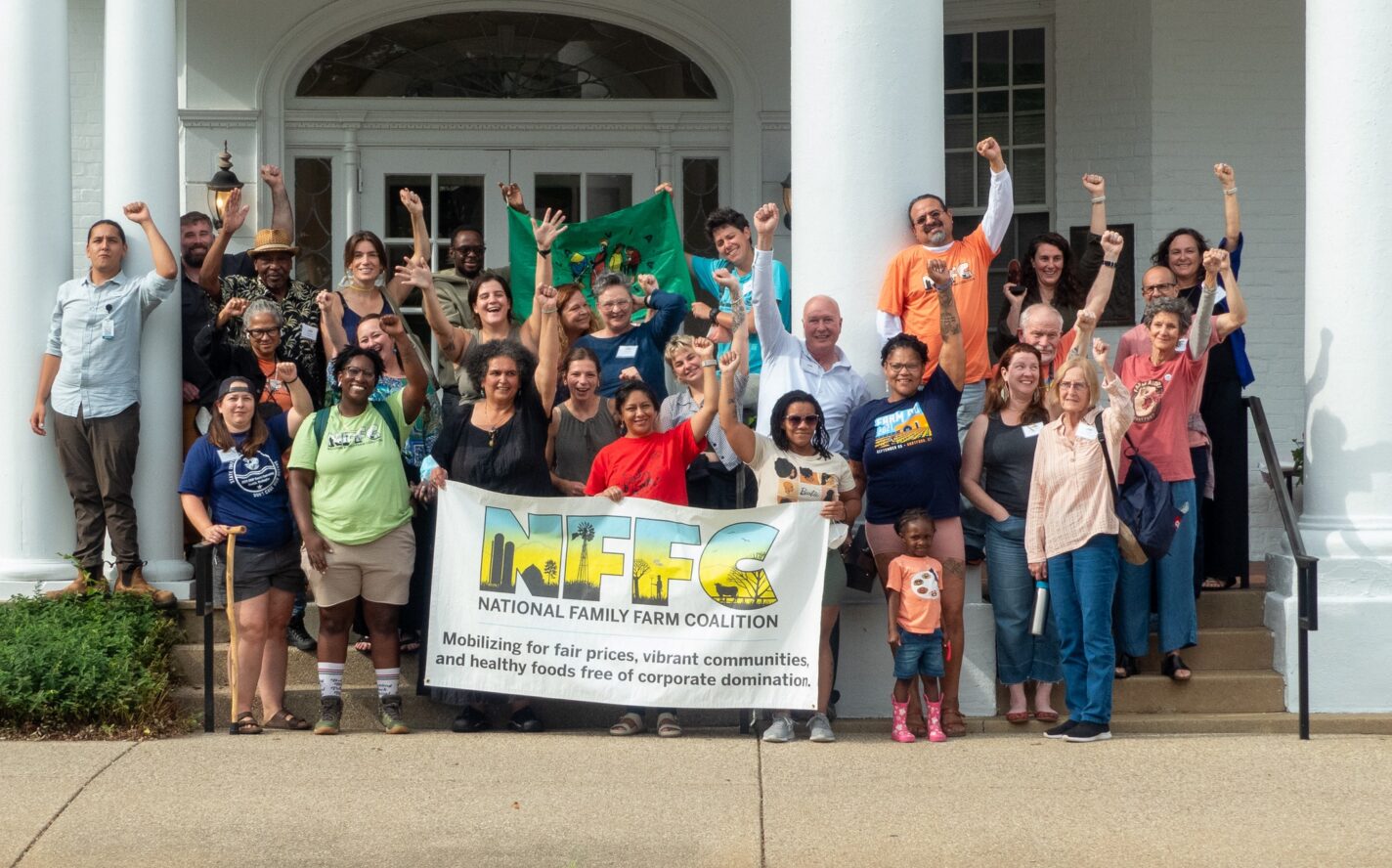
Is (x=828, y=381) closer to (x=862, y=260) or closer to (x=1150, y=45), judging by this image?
(x=862, y=260)

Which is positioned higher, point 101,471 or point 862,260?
point 862,260

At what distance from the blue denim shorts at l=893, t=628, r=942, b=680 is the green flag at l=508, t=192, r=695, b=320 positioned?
3014mm

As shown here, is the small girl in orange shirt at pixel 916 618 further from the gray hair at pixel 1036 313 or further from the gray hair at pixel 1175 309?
the gray hair at pixel 1175 309

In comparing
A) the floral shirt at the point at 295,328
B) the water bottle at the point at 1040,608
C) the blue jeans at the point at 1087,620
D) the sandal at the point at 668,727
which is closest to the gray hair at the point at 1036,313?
the blue jeans at the point at 1087,620

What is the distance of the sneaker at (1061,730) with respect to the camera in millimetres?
7652

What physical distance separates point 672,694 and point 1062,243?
348cm

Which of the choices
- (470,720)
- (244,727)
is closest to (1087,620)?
(470,720)

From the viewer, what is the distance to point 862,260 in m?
8.35

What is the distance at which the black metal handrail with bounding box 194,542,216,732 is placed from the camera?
7.67 m

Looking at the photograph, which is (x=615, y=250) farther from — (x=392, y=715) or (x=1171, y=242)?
(x=392, y=715)

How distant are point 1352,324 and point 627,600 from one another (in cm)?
385

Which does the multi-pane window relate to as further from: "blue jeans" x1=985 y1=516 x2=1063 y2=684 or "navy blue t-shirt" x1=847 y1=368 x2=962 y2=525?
"navy blue t-shirt" x1=847 y1=368 x2=962 y2=525

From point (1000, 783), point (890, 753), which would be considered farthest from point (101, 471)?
point (1000, 783)

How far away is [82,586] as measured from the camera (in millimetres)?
8617
